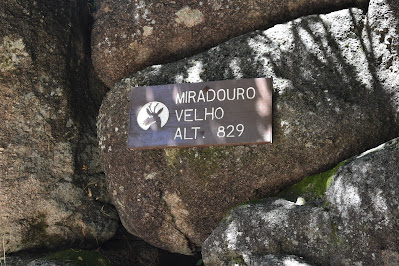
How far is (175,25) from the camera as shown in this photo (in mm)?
2982

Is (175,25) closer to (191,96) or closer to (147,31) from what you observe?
(147,31)

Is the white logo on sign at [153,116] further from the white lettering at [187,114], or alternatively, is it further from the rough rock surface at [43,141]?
the rough rock surface at [43,141]

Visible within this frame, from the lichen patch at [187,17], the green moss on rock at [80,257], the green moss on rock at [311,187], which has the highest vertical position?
the lichen patch at [187,17]

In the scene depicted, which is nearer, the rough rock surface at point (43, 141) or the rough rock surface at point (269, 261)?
the rough rock surface at point (269, 261)

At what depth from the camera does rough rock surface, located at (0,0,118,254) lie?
2885 millimetres

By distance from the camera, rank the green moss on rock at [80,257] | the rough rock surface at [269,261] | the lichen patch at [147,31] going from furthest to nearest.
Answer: the lichen patch at [147,31], the green moss on rock at [80,257], the rough rock surface at [269,261]

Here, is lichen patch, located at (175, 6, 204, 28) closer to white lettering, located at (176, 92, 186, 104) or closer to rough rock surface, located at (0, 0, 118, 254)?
white lettering, located at (176, 92, 186, 104)

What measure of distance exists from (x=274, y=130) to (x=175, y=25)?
1.14 m

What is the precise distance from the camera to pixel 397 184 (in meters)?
2.01

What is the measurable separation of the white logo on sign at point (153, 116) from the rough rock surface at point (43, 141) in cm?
72

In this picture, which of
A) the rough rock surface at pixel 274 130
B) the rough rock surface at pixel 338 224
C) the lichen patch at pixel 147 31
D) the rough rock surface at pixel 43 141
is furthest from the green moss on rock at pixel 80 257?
the lichen patch at pixel 147 31

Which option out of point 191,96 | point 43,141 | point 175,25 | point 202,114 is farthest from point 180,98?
point 43,141

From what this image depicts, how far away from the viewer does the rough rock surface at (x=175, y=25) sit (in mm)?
2924

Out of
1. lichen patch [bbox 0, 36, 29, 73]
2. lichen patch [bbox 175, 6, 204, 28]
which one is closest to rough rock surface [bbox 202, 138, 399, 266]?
lichen patch [bbox 175, 6, 204, 28]
